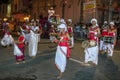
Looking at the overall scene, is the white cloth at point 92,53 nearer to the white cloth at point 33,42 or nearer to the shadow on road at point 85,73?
the shadow on road at point 85,73

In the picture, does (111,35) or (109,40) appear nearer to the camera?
(111,35)

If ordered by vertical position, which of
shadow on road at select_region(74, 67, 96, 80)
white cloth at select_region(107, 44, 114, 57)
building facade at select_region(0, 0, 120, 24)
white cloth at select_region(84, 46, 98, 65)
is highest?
building facade at select_region(0, 0, 120, 24)

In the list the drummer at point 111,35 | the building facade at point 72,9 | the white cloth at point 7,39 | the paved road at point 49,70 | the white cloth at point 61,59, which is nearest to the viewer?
the white cloth at point 61,59

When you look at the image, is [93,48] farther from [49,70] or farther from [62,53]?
[62,53]

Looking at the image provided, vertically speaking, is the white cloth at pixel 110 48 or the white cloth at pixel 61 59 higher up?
the white cloth at pixel 61 59

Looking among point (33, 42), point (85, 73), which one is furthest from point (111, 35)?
point (85, 73)

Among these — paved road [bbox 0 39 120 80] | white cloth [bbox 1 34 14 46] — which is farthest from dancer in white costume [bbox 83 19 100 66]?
white cloth [bbox 1 34 14 46]

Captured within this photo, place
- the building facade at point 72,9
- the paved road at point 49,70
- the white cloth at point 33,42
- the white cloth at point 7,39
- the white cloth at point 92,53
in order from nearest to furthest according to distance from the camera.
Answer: the paved road at point 49,70 < the white cloth at point 92,53 < the white cloth at point 33,42 < the white cloth at point 7,39 < the building facade at point 72,9

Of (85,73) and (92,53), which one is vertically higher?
(92,53)

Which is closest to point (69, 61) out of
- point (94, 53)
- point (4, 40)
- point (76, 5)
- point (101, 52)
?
point (94, 53)

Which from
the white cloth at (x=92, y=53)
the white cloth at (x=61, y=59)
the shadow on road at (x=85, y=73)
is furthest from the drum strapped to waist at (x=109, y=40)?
the white cloth at (x=61, y=59)

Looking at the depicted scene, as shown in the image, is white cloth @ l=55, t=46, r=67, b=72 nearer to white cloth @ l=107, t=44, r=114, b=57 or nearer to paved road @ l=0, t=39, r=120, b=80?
paved road @ l=0, t=39, r=120, b=80

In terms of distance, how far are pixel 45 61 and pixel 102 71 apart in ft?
10.9

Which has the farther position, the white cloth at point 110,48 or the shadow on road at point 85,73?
the white cloth at point 110,48
